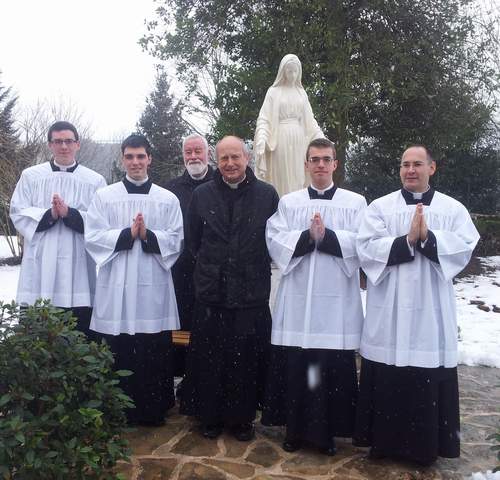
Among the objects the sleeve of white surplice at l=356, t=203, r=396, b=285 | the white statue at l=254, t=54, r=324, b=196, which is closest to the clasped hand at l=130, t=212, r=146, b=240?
the sleeve of white surplice at l=356, t=203, r=396, b=285

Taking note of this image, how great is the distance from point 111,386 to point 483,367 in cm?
500

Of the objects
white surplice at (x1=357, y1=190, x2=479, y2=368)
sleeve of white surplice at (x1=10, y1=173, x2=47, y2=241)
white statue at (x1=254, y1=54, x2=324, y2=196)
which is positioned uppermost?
white statue at (x1=254, y1=54, x2=324, y2=196)

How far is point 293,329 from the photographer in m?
4.07

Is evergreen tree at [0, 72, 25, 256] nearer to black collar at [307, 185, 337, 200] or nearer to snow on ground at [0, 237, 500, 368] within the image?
snow on ground at [0, 237, 500, 368]

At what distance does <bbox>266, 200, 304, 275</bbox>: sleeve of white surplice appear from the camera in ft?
13.4

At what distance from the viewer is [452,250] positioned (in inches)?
150

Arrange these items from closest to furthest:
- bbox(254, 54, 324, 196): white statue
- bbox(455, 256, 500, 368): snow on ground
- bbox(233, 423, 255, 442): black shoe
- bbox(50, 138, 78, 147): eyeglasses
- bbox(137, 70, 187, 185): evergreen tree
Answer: bbox(233, 423, 255, 442): black shoe < bbox(50, 138, 78, 147): eyeglasses < bbox(254, 54, 324, 196): white statue < bbox(455, 256, 500, 368): snow on ground < bbox(137, 70, 187, 185): evergreen tree

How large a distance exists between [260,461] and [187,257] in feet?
6.52

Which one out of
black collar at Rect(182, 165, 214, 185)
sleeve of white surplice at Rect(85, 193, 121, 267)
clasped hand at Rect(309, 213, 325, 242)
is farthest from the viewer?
black collar at Rect(182, 165, 214, 185)

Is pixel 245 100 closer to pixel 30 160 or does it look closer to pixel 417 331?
pixel 30 160

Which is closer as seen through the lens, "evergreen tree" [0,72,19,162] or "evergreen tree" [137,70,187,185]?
"evergreen tree" [0,72,19,162]

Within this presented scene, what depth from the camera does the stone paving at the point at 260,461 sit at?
12.5ft

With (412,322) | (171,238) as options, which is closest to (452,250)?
(412,322)

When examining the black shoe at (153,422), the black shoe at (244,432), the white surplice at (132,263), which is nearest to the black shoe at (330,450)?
the black shoe at (244,432)
